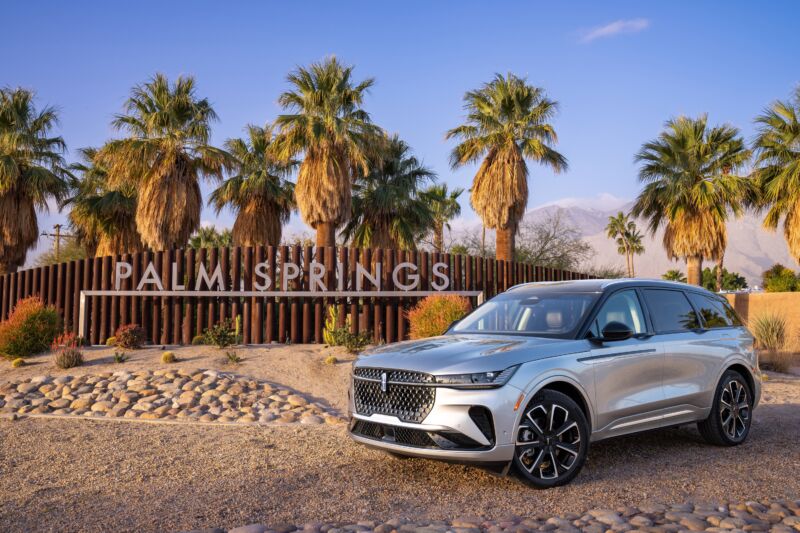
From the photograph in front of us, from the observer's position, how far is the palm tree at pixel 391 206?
91.8 ft

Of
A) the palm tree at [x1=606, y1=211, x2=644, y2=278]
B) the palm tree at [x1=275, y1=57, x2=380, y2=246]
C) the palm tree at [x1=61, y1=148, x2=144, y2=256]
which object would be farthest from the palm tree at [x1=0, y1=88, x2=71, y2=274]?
the palm tree at [x1=606, y1=211, x2=644, y2=278]

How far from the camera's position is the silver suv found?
517cm

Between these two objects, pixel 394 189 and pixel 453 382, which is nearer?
pixel 453 382

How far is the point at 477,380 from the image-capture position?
5.17 metres

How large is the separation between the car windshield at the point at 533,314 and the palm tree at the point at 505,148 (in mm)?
17677

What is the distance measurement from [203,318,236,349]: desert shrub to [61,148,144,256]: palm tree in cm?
1481

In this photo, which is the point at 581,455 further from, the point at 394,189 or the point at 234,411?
the point at 394,189

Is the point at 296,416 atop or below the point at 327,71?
below

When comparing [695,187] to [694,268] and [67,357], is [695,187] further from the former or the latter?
[67,357]

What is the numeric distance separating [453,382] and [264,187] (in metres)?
24.1

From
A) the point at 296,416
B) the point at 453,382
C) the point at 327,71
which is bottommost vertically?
the point at 296,416

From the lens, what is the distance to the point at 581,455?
18.2ft

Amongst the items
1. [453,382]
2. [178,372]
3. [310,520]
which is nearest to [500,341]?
[453,382]

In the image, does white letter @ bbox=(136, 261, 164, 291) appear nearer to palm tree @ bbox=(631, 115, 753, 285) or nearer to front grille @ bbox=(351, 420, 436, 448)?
front grille @ bbox=(351, 420, 436, 448)
